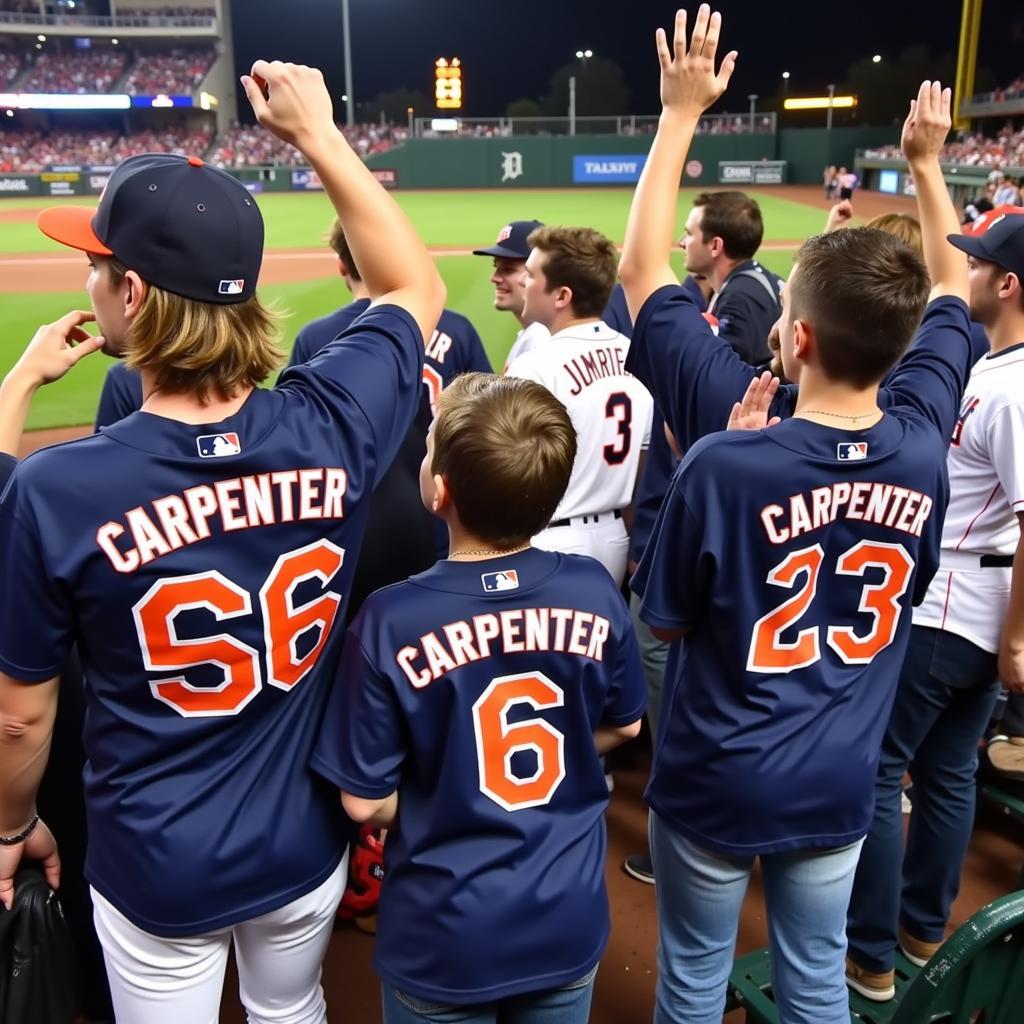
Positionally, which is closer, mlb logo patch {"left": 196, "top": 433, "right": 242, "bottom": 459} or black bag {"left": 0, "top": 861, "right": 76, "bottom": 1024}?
mlb logo patch {"left": 196, "top": 433, "right": 242, "bottom": 459}

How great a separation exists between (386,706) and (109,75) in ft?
200

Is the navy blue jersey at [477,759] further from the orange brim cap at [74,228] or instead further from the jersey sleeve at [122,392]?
the jersey sleeve at [122,392]

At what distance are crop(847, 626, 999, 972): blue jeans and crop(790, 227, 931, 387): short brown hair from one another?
3.66 ft

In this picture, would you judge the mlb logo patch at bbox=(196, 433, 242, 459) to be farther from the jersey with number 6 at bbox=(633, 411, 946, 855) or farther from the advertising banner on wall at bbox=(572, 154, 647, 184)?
the advertising banner on wall at bbox=(572, 154, 647, 184)

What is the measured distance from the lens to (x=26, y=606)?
1.56m

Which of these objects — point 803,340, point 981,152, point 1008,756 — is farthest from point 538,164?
point 803,340

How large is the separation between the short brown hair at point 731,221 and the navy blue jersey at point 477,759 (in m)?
3.39

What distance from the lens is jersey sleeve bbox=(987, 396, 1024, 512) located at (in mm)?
2523

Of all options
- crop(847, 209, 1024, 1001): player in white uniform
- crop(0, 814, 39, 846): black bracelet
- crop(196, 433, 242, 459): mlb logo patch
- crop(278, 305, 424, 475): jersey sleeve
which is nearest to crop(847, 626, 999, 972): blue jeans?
crop(847, 209, 1024, 1001): player in white uniform

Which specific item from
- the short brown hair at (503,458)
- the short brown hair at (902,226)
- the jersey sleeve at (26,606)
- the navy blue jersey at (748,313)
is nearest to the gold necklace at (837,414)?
the short brown hair at (503,458)

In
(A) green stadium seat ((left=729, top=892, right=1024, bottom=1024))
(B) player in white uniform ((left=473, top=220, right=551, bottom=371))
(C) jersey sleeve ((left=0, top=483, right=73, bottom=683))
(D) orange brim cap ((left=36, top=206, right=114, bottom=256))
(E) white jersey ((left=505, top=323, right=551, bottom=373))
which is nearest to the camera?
(A) green stadium seat ((left=729, top=892, right=1024, bottom=1024))

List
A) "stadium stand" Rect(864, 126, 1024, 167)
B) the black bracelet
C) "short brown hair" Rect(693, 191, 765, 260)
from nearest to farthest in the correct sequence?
the black bracelet
"short brown hair" Rect(693, 191, 765, 260)
"stadium stand" Rect(864, 126, 1024, 167)

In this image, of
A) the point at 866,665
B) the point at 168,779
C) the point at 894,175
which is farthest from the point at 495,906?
the point at 894,175

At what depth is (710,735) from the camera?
2.10 m
